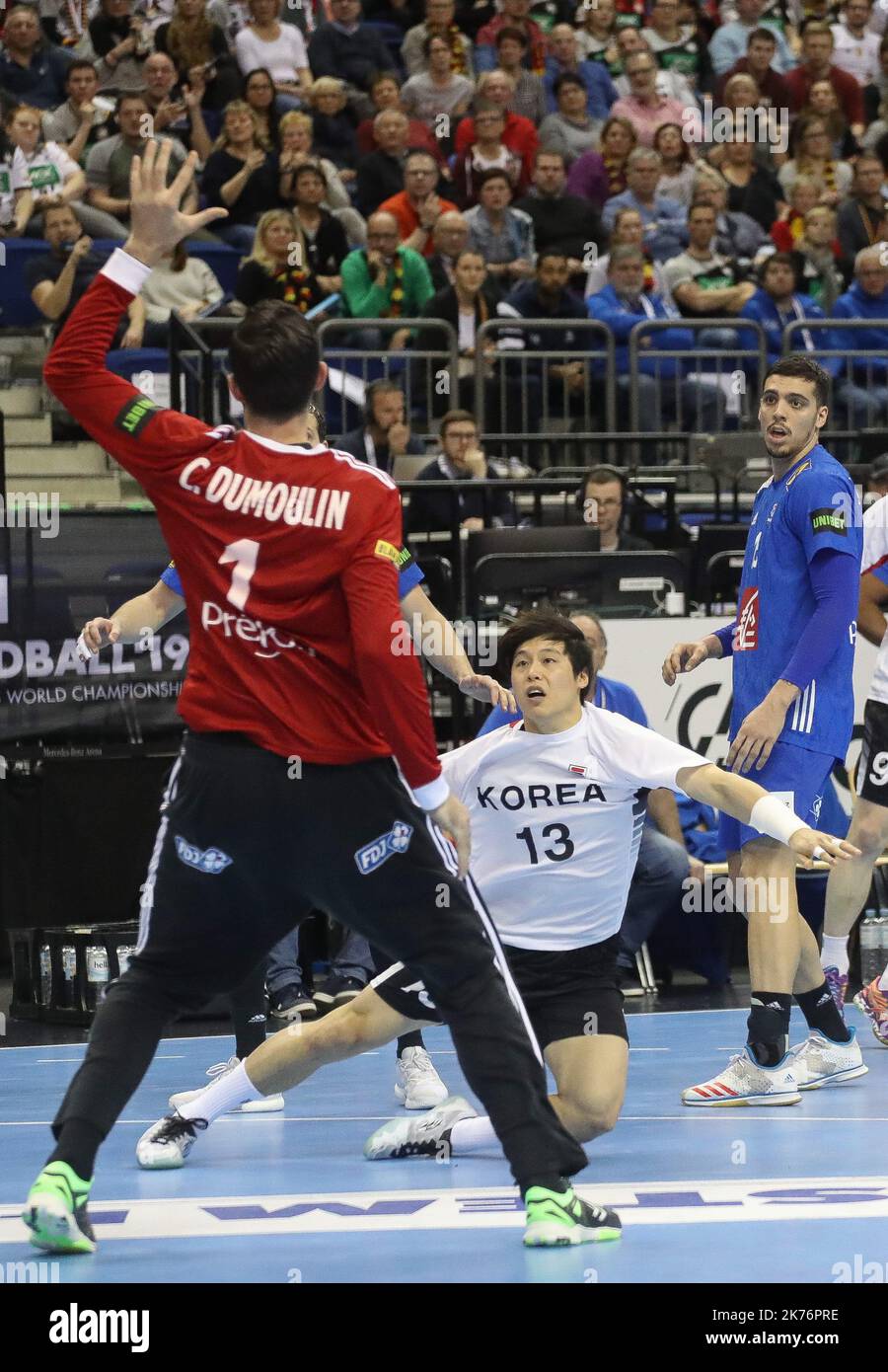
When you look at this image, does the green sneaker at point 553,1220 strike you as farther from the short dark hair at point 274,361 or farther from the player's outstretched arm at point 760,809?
the short dark hair at point 274,361

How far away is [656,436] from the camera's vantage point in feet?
38.5

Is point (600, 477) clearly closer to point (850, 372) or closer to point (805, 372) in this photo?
point (850, 372)

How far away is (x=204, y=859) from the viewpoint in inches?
157

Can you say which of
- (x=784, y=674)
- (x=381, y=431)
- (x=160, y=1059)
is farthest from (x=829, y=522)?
(x=381, y=431)

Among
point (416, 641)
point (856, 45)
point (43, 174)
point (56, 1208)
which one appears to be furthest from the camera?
point (856, 45)

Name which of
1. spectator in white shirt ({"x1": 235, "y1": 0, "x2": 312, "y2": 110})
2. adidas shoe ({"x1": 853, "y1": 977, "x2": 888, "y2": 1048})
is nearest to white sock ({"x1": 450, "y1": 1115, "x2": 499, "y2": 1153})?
adidas shoe ({"x1": 853, "y1": 977, "x2": 888, "y2": 1048})

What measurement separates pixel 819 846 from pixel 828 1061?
2.41 m

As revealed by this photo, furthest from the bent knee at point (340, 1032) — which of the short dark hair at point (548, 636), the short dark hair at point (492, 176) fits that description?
the short dark hair at point (492, 176)

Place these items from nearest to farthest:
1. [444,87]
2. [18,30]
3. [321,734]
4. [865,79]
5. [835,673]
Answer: [321,734]
[835,673]
[18,30]
[444,87]
[865,79]

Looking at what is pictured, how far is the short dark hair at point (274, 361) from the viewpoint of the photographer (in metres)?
4.00

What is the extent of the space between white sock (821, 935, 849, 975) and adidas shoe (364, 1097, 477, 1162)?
205 cm
